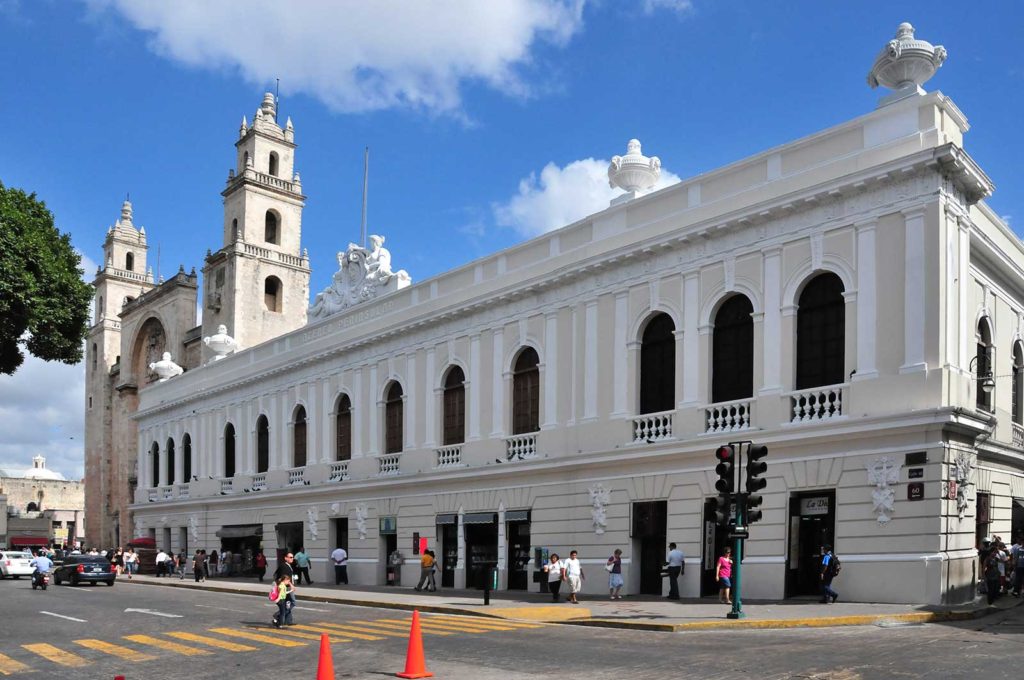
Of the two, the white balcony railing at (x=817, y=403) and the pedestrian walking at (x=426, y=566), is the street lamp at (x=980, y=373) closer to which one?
the white balcony railing at (x=817, y=403)

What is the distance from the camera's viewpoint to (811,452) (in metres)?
22.3

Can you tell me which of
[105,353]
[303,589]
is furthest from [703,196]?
[105,353]

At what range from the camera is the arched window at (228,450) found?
48.2 meters

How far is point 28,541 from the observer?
99875 mm

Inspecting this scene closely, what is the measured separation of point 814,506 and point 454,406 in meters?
14.3

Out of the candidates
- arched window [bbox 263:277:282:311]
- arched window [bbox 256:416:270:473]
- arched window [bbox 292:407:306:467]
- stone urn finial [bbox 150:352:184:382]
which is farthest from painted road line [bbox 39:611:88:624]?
arched window [bbox 263:277:282:311]

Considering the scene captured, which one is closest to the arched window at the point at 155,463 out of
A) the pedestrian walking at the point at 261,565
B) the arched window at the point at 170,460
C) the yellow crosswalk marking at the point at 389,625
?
the arched window at the point at 170,460

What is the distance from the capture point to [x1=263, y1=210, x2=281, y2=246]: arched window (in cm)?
6338

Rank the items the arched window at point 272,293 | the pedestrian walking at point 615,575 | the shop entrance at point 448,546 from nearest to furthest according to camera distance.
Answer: the pedestrian walking at point 615,575, the shop entrance at point 448,546, the arched window at point 272,293

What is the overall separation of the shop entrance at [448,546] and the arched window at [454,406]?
8.54 feet

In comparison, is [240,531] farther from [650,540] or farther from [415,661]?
[415,661]

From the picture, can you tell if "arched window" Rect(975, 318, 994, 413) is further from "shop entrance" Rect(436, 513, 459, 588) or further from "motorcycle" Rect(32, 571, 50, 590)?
"motorcycle" Rect(32, 571, 50, 590)

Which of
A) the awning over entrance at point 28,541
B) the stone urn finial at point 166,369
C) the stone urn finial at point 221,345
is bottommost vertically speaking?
the awning over entrance at point 28,541

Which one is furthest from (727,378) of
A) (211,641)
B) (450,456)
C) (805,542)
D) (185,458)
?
(185,458)
